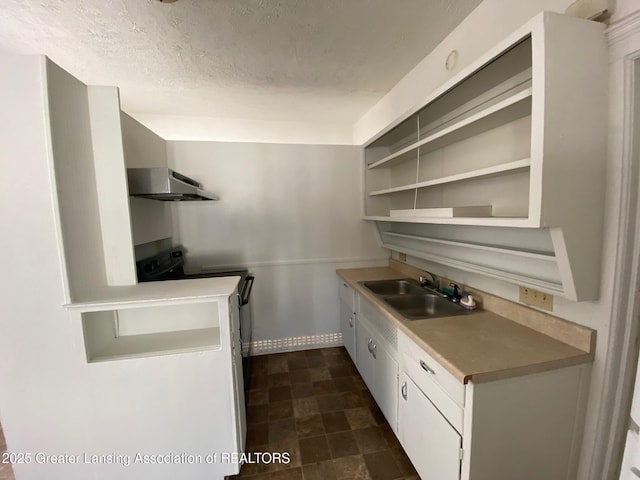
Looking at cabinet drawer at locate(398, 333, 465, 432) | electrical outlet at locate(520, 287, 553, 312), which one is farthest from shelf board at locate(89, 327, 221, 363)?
electrical outlet at locate(520, 287, 553, 312)

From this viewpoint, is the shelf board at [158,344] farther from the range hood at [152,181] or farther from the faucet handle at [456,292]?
the faucet handle at [456,292]

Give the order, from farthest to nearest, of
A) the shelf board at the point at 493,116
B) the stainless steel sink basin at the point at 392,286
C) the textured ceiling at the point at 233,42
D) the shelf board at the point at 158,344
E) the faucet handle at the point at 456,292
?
the stainless steel sink basin at the point at 392,286 → the faucet handle at the point at 456,292 → the textured ceiling at the point at 233,42 → the shelf board at the point at 158,344 → the shelf board at the point at 493,116

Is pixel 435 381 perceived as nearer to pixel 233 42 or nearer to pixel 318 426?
pixel 318 426

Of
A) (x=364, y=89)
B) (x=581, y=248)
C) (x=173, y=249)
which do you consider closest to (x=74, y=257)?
(x=173, y=249)

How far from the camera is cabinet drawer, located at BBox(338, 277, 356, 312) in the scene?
2321mm

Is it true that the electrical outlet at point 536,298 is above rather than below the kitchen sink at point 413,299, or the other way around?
above

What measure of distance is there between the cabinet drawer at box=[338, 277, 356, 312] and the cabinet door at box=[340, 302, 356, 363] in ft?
0.16

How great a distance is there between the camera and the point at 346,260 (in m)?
2.85

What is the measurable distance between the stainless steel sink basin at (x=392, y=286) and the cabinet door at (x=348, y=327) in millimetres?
323

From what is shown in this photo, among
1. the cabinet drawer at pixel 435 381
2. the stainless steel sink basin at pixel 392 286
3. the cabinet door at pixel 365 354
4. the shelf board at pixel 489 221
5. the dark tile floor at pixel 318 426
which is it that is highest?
the shelf board at pixel 489 221

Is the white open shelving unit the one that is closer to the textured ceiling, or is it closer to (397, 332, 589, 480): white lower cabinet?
(397, 332, 589, 480): white lower cabinet

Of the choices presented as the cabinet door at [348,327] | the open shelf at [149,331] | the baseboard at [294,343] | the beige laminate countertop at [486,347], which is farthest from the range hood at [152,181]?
the baseboard at [294,343]

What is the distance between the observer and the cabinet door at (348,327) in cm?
236

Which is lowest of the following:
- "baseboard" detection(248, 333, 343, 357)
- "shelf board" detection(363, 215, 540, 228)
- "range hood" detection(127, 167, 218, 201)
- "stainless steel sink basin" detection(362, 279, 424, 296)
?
"baseboard" detection(248, 333, 343, 357)
